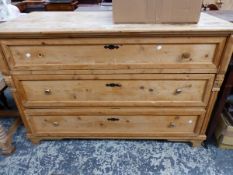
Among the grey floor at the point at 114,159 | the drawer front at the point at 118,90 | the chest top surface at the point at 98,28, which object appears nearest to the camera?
the chest top surface at the point at 98,28

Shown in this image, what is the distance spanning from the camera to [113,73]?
3.71 feet

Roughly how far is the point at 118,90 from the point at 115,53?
0.89ft

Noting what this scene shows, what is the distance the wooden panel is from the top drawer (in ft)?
1.44

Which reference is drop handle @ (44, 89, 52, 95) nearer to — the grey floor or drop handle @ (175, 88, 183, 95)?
the grey floor

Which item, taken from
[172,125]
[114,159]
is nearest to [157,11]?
[172,125]

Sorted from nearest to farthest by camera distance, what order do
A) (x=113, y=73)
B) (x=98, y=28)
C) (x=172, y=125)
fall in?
(x=98, y=28) < (x=113, y=73) < (x=172, y=125)

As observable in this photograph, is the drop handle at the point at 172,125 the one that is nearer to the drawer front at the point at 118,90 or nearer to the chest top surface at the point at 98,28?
the drawer front at the point at 118,90

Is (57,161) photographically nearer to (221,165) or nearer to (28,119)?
(28,119)

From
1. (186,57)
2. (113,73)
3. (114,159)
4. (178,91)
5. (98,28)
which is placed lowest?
(114,159)

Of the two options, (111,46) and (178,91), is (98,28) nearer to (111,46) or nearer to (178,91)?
(111,46)

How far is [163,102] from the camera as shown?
4.09 feet

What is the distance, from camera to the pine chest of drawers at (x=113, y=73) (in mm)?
1006

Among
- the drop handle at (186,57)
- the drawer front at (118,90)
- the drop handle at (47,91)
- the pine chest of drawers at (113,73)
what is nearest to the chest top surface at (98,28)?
the pine chest of drawers at (113,73)

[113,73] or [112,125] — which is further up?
[113,73]
